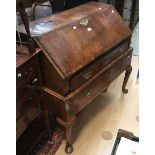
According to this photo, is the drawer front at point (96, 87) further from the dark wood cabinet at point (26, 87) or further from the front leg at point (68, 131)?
the dark wood cabinet at point (26, 87)

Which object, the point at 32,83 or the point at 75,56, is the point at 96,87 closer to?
the point at 75,56

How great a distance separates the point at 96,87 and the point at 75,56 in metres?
0.37

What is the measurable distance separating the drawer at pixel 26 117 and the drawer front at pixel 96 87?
0.26 meters

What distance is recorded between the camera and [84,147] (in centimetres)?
181

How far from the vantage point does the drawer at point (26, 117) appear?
4.66ft

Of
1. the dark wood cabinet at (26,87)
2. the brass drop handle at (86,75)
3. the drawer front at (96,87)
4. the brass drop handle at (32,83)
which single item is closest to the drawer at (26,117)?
the dark wood cabinet at (26,87)

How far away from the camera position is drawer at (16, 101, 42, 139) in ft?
4.66
